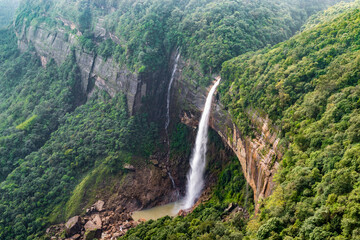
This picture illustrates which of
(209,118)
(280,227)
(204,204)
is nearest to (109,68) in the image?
(209,118)

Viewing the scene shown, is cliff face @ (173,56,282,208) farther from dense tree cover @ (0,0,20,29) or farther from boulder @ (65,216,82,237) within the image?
dense tree cover @ (0,0,20,29)

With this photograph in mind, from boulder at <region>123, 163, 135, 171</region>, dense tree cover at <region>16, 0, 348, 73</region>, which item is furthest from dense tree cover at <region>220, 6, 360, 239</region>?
boulder at <region>123, 163, 135, 171</region>

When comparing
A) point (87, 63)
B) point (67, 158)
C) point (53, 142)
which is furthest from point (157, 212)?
point (87, 63)

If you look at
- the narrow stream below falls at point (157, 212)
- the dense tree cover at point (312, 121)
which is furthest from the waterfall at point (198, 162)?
the dense tree cover at point (312, 121)

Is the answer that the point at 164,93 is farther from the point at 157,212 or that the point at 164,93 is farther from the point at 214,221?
the point at 214,221

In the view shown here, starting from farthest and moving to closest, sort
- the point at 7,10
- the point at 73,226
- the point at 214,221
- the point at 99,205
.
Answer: the point at 7,10
the point at 99,205
the point at 73,226
the point at 214,221

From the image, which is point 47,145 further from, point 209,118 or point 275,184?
point 275,184
